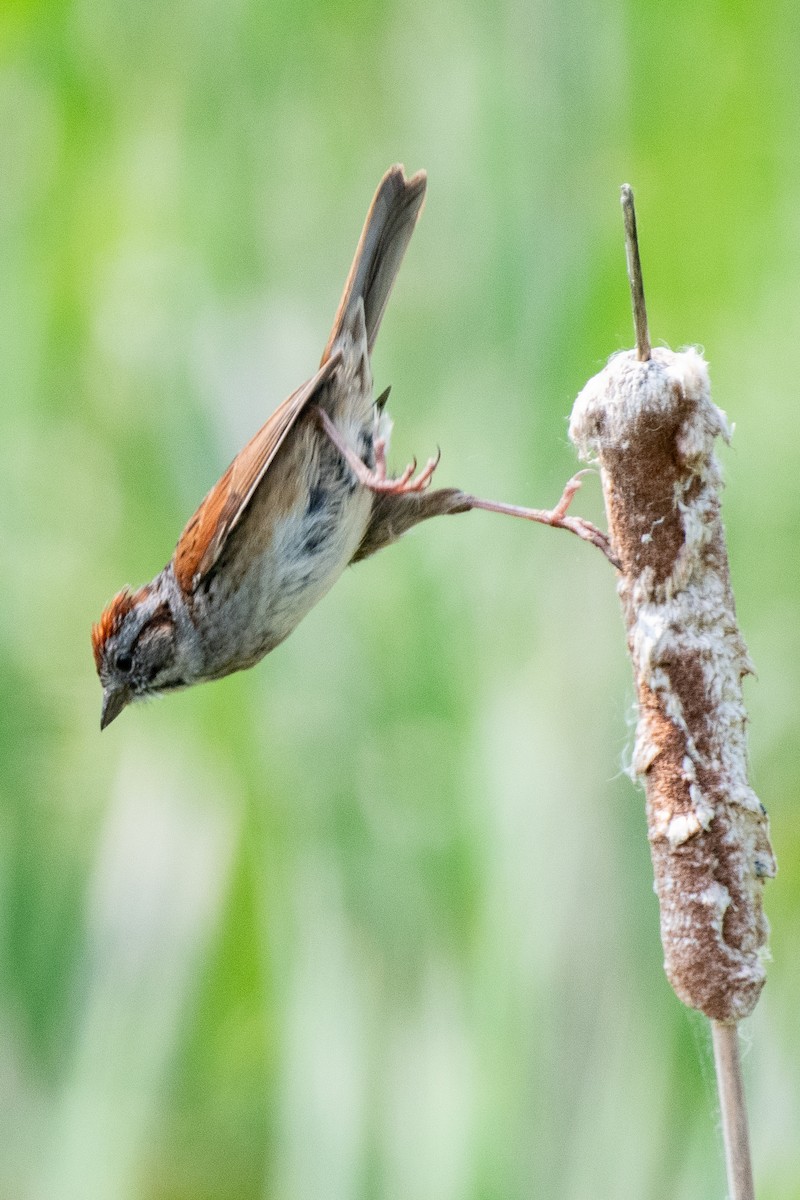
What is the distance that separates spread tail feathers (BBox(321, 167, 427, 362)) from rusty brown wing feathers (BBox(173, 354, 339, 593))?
0.13 metres

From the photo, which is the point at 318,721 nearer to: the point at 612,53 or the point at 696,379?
the point at 612,53

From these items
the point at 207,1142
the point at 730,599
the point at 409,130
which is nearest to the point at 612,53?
the point at 409,130

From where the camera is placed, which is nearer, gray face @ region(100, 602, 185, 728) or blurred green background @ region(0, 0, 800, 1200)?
gray face @ region(100, 602, 185, 728)

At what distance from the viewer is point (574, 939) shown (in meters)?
2.59

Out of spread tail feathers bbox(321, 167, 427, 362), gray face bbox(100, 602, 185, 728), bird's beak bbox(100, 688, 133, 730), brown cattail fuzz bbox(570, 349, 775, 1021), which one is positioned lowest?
brown cattail fuzz bbox(570, 349, 775, 1021)

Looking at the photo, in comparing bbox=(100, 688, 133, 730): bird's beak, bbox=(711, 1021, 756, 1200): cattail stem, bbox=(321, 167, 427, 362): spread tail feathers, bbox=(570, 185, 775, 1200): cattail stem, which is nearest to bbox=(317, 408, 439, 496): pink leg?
bbox=(321, 167, 427, 362): spread tail feathers

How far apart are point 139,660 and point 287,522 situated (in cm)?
37

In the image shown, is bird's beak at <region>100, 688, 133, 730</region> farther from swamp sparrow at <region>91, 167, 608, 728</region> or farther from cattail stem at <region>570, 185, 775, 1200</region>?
cattail stem at <region>570, 185, 775, 1200</region>

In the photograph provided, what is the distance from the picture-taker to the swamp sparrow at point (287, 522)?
227cm

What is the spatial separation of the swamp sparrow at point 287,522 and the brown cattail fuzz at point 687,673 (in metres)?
0.93

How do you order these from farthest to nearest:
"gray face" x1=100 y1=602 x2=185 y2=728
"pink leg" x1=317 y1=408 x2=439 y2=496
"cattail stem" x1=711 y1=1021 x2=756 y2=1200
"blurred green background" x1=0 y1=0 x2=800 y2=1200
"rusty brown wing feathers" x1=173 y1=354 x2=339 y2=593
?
"blurred green background" x1=0 y1=0 x2=800 y2=1200 → "gray face" x1=100 y1=602 x2=185 y2=728 → "rusty brown wing feathers" x1=173 y1=354 x2=339 y2=593 → "pink leg" x1=317 y1=408 x2=439 y2=496 → "cattail stem" x1=711 y1=1021 x2=756 y2=1200

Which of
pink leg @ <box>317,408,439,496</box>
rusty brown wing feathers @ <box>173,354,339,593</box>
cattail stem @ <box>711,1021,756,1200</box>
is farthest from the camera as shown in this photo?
rusty brown wing feathers @ <box>173,354,339,593</box>

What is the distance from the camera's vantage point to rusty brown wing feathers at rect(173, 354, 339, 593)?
224 centimetres

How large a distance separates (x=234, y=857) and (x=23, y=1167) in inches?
33.2
